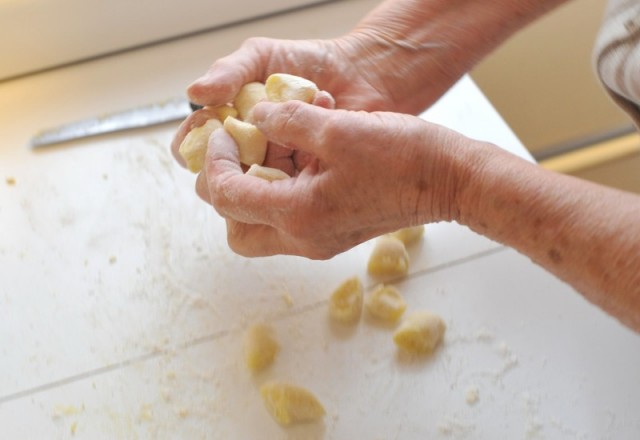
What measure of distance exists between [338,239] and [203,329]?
209mm

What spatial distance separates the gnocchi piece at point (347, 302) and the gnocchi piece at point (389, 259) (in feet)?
0.11

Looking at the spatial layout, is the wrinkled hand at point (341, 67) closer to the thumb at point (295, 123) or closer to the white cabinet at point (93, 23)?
the thumb at point (295, 123)

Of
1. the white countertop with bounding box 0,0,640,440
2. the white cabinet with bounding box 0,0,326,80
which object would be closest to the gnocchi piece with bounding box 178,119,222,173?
the white countertop with bounding box 0,0,640,440

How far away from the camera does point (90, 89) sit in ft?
Result: 3.20

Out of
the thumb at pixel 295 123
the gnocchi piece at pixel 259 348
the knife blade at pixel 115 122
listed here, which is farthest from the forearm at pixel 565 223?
the knife blade at pixel 115 122

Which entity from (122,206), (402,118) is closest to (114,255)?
(122,206)

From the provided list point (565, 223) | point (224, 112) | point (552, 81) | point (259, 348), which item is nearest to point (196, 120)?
point (224, 112)

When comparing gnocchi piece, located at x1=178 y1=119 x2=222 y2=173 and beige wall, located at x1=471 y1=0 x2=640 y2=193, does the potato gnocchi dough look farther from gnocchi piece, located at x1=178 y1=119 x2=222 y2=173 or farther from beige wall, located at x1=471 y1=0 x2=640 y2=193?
beige wall, located at x1=471 y1=0 x2=640 y2=193

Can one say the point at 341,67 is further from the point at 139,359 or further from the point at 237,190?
the point at 139,359

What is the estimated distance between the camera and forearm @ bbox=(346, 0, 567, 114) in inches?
30.6

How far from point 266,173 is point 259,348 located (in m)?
0.19

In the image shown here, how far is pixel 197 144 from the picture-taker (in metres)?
0.70

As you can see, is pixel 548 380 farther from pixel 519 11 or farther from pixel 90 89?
pixel 90 89

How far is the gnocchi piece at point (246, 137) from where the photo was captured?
0.67 metres
